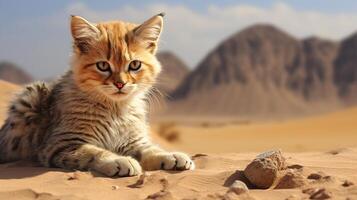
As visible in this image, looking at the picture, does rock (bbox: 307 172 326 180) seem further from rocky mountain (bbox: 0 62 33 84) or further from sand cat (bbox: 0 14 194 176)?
rocky mountain (bbox: 0 62 33 84)

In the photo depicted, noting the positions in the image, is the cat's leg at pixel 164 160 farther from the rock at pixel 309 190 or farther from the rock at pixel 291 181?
the rock at pixel 309 190

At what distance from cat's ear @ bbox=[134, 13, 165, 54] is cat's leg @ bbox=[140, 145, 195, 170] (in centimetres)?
107

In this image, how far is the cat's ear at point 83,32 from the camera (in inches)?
208

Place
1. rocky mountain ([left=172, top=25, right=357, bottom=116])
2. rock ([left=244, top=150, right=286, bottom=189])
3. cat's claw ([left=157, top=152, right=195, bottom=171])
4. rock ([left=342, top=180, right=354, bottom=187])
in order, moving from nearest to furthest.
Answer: rock ([left=342, top=180, right=354, bottom=187]) → rock ([left=244, top=150, right=286, bottom=189]) → cat's claw ([left=157, top=152, right=195, bottom=171]) → rocky mountain ([left=172, top=25, right=357, bottom=116])

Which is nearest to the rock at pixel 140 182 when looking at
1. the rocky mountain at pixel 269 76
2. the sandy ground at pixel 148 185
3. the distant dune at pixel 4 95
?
the sandy ground at pixel 148 185

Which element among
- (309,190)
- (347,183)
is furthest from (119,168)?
(347,183)

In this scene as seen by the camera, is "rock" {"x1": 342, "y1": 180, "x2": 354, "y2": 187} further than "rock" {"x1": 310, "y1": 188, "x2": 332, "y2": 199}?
Yes

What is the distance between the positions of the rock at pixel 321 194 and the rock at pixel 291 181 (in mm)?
368

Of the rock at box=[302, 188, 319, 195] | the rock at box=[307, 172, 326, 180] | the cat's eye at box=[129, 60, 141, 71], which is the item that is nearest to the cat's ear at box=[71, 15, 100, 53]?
the cat's eye at box=[129, 60, 141, 71]

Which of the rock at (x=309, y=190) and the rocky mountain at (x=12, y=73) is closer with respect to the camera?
the rock at (x=309, y=190)

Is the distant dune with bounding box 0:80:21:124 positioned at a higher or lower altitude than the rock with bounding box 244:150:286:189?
higher

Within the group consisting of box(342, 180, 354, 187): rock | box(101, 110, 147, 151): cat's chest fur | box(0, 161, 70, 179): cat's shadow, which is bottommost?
box(0, 161, 70, 179): cat's shadow

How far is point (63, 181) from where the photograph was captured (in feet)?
14.8

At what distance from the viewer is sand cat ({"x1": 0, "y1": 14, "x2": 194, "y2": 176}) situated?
17.1 feet
